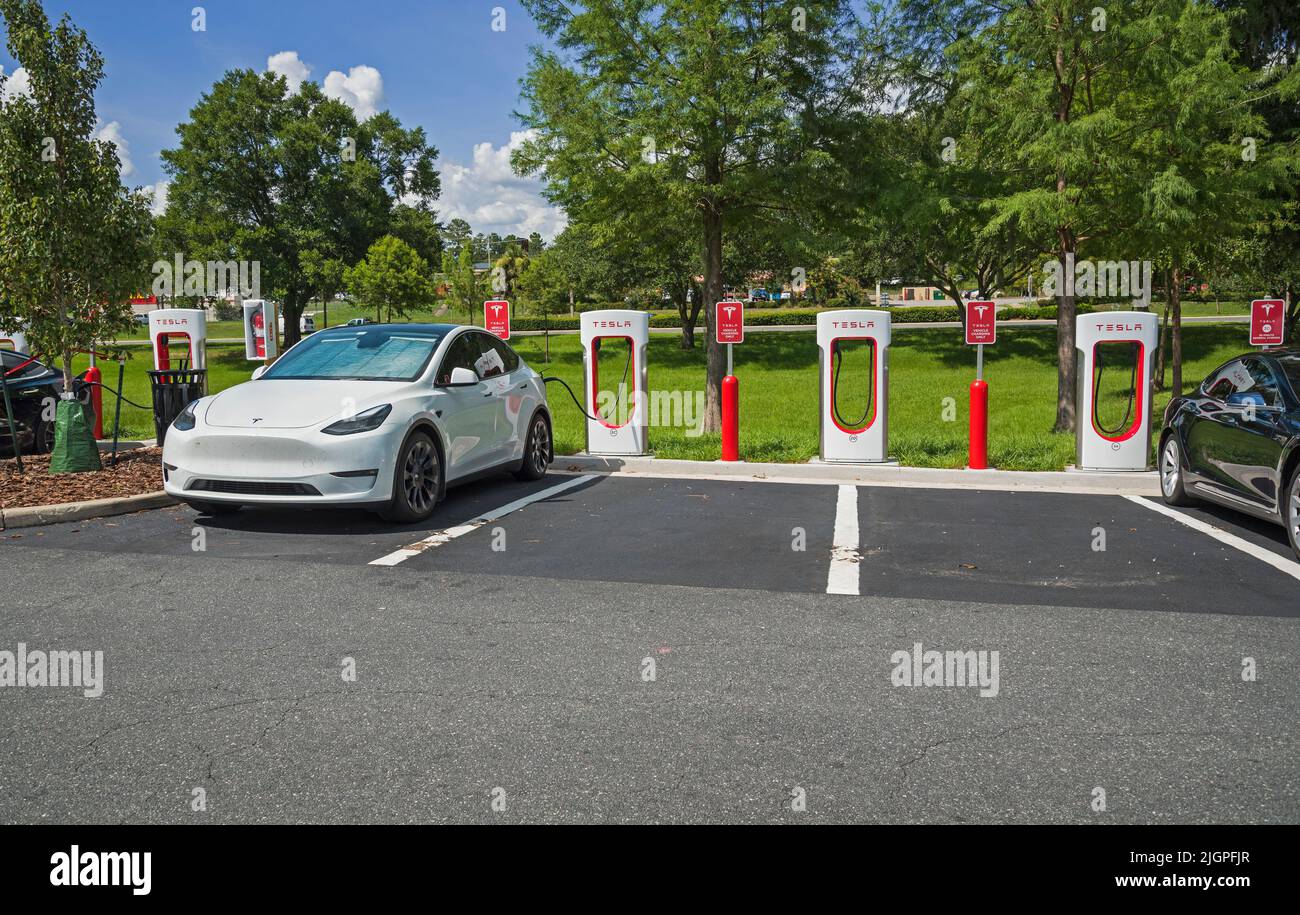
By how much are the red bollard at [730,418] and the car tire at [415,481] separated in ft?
13.3

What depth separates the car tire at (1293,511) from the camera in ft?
23.4

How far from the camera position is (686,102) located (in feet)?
45.6

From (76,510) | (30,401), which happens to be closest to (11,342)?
(30,401)

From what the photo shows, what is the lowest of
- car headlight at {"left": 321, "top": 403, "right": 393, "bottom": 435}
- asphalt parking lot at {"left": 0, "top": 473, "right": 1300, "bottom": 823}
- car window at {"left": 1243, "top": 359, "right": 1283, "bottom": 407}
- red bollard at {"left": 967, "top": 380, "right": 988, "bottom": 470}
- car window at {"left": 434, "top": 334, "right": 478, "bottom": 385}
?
asphalt parking lot at {"left": 0, "top": 473, "right": 1300, "bottom": 823}

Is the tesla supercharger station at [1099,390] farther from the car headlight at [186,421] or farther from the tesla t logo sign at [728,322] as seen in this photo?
the car headlight at [186,421]

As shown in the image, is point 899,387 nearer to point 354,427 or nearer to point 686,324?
point 686,324

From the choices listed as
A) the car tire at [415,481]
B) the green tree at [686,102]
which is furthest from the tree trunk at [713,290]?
the car tire at [415,481]

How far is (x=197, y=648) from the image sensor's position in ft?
16.9

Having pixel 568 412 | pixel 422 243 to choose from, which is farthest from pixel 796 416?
pixel 422 243

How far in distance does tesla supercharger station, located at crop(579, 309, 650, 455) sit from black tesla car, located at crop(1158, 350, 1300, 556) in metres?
5.42

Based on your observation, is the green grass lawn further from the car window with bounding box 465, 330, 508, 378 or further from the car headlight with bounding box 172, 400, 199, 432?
the car headlight with bounding box 172, 400, 199, 432

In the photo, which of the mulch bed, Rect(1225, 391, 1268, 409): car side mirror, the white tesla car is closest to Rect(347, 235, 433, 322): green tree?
the mulch bed

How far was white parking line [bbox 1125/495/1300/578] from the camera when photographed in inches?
274
